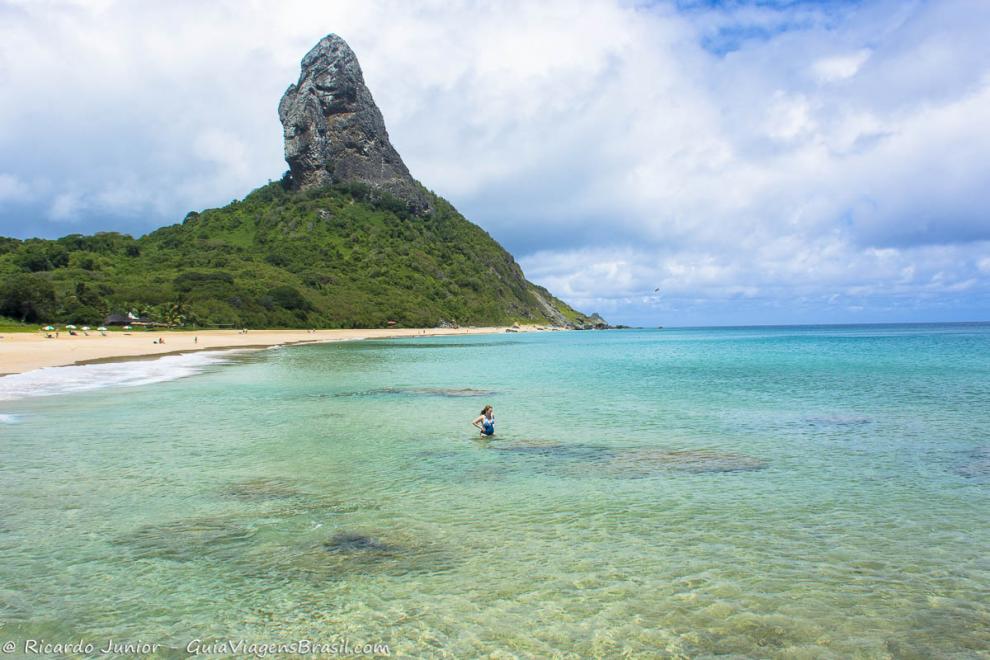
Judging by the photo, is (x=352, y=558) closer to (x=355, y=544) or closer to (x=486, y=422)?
(x=355, y=544)

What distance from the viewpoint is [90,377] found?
36.7 metres

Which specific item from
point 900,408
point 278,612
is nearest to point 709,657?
point 278,612

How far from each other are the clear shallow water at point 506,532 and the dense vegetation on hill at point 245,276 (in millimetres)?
91340

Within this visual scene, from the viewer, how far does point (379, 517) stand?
11.8 metres

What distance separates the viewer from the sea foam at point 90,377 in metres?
29.9

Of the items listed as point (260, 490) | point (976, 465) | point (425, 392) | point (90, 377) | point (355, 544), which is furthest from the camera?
point (90, 377)

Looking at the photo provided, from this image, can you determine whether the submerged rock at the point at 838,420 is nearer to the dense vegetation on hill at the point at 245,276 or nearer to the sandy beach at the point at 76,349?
the sandy beach at the point at 76,349

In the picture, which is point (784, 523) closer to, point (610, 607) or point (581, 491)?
point (581, 491)

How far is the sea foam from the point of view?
2993 centimetres

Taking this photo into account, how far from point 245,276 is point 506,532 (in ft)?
472

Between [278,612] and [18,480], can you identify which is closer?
[278,612]

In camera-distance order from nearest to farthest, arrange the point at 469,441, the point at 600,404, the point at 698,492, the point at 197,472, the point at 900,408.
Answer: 1. the point at 698,492
2. the point at 197,472
3. the point at 469,441
4. the point at 900,408
5. the point at 600,404

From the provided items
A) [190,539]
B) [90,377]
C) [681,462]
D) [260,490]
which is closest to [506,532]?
[190,539]

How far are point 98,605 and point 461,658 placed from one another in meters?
4.84
